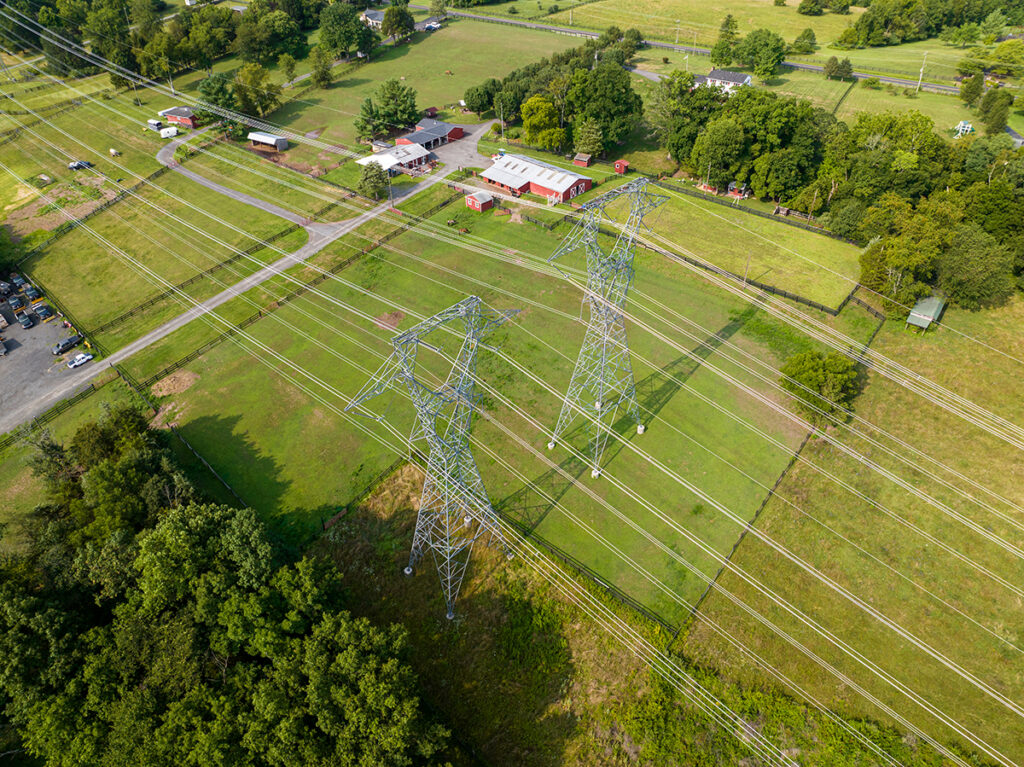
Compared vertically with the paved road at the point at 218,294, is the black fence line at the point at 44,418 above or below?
below

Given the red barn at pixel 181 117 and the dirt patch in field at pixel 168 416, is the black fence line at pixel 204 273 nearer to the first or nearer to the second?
the dirt patch in field at pixel 168 416

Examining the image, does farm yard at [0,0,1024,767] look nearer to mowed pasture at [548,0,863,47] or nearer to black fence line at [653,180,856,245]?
black fence line at [653,180,856,245]

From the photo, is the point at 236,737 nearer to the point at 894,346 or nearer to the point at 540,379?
the point at 540,379

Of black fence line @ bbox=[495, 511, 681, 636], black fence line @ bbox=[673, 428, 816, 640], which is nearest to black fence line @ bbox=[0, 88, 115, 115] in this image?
black fence line @ bbox=[495, 511, 681, 636]

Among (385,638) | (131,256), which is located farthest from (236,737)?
(131,256)

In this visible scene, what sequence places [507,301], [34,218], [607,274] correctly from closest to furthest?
1. [607,274]
2. [507,301]
3. [34,218]

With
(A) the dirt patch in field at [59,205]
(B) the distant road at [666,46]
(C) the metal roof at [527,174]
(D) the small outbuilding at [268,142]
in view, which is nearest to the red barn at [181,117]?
(D) the small outbuilding at [268,142]
